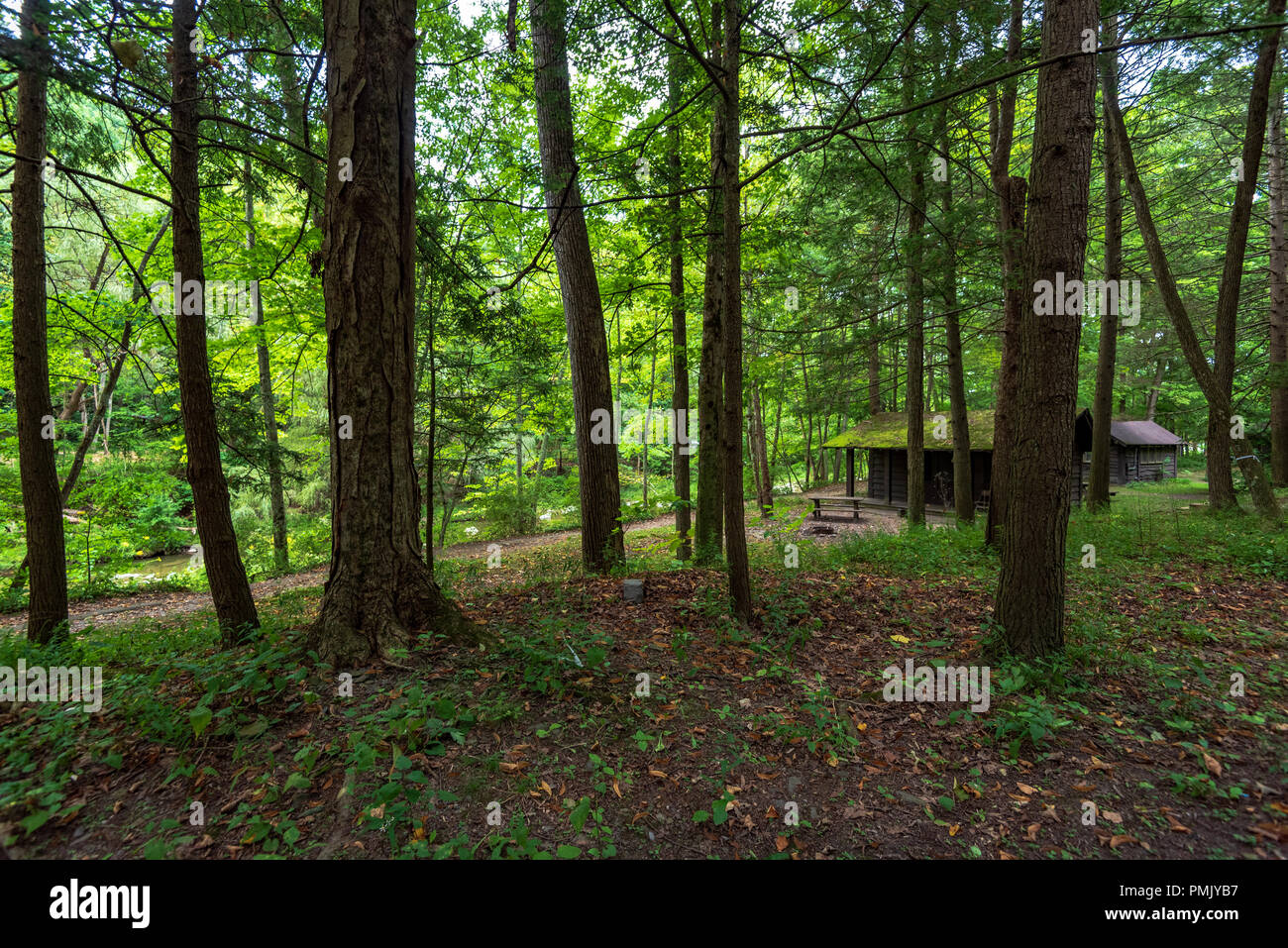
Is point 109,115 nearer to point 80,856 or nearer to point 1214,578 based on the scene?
point 80,856

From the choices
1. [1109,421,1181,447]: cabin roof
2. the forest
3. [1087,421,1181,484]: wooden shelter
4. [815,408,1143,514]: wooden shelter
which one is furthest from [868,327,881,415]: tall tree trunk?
[1087,421,1181,484]: wooden shelter

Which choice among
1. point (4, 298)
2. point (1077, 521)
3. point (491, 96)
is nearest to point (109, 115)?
point (491, 96)

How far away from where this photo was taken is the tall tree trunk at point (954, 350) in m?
7.75

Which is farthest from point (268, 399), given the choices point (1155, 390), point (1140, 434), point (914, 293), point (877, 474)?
point (1155, 390)

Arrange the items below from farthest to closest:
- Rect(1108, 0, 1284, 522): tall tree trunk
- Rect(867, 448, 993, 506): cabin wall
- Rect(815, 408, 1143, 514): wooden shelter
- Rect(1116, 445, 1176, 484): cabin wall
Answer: Rect(1116, 445, 1176, 484): cabin wall, Rect(867, 448, 993, 506): cabin wall, Rect(815, 408, 1143, 514): wooden shelter, Rect(1108, 0, 1284, 522): tall tree trunk

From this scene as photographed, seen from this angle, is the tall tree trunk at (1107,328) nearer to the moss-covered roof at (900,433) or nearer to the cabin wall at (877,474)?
the moss-covered roof at (900,433)

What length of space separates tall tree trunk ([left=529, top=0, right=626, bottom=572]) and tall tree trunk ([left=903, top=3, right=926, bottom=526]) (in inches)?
167

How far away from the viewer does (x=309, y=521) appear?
17047 mm

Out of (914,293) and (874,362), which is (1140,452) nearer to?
(874,362)

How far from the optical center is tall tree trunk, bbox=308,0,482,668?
12.2 feet

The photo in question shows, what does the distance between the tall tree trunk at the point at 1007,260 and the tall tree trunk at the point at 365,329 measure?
7.72 metres

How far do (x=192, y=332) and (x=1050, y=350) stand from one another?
7740mm

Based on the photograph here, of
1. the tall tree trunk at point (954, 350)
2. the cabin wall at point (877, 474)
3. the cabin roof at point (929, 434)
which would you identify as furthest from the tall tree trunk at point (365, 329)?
the cabin wall at point (877, 474)

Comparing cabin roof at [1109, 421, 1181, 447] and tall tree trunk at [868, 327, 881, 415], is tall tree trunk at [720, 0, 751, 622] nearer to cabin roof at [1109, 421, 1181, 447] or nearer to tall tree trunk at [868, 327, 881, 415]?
tall tree trunk at [868, 327, 881, 415]
